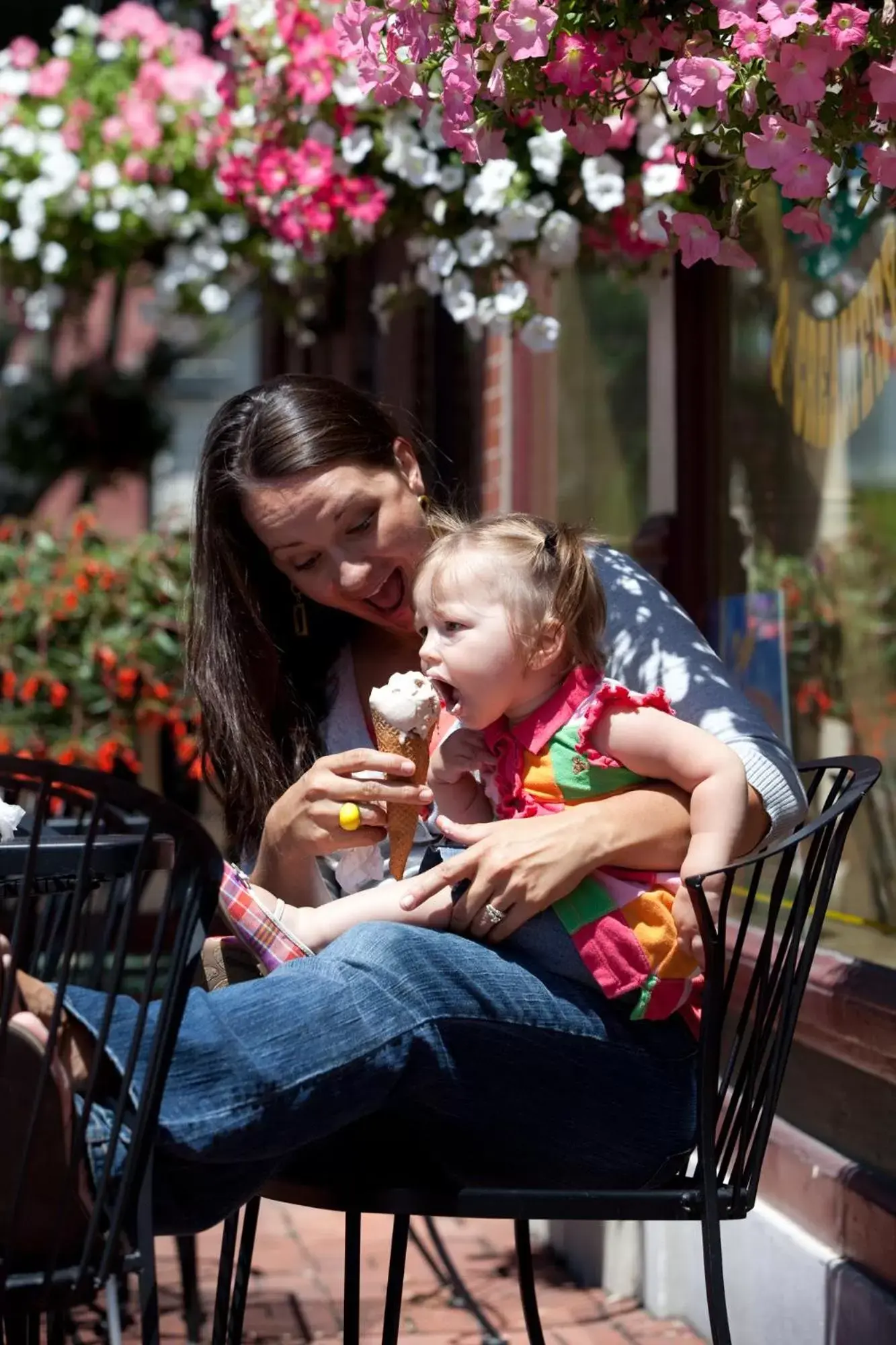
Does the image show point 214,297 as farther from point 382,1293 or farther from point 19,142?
point 382,1293

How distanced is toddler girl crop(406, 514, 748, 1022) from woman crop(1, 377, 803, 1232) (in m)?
0.05

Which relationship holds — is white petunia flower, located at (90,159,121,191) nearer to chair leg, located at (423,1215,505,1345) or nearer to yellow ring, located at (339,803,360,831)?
chair leg, located at (423,1215,505,1345)

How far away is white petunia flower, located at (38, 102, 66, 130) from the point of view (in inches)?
206

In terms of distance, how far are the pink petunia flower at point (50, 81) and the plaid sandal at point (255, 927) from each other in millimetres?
3892

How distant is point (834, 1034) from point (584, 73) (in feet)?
5.84

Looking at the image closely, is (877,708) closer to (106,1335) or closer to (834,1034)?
(834,1034)

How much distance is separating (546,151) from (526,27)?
5.53 feet

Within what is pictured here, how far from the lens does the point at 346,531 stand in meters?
2.52

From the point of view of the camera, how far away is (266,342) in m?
9.97

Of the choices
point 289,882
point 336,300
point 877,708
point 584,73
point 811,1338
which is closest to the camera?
point 584,73

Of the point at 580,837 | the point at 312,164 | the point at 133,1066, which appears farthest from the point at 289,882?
the point at 312,164

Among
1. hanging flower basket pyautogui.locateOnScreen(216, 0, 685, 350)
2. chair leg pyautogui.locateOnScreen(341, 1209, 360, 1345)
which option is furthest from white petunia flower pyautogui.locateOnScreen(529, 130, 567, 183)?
chair leg pyautogui.locateOnScreen(341, 1209, 360, 1345)

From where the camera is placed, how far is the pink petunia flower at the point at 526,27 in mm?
1744

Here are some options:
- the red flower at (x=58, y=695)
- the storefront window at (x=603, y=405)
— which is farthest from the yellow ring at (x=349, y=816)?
the red flower at (x=58, y=695)
